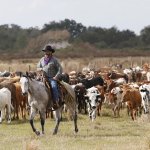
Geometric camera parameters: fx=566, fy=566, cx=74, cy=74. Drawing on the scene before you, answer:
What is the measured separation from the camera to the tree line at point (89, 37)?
104250mm

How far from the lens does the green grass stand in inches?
557

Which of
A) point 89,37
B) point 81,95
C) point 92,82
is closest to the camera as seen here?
point 81,95

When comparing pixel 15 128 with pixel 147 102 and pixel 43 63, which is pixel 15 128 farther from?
pixel 147 102

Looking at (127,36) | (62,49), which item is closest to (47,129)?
(62,49)

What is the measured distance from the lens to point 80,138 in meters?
16.4

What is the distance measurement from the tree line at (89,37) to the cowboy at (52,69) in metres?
80.7

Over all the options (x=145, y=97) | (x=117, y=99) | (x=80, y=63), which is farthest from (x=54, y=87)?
(x=80, y=63)

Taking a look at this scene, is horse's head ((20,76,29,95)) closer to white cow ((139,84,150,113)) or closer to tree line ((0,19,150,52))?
white cow ((139,84,150,113))

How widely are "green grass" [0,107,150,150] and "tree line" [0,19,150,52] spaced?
256 ft

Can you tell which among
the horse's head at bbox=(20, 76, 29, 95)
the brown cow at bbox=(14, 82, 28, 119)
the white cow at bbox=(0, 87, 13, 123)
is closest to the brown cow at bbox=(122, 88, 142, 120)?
the brown cow at bbox=(14, 82, 28, 119)

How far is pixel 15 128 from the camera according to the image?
21.1 meters

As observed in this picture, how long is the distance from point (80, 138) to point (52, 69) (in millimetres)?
2577

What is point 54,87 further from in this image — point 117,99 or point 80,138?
point 117,99

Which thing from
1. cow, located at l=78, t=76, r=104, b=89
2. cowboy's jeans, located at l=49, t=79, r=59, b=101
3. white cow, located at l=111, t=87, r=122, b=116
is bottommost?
white cow, located at l=111, t=87, r=122, b=116
